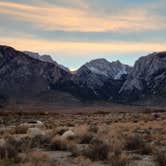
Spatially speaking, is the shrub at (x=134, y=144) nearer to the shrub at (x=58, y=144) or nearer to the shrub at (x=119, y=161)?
the shrub at (x=58, y=144)

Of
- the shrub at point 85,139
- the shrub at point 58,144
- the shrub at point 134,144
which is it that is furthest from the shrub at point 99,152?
the shrub at point 85,139

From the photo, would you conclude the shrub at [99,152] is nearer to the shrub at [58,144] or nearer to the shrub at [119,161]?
the shrub at [119,161]

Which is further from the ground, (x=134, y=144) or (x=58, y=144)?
(x=134, y=144)

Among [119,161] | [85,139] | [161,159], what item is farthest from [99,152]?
[85,139]

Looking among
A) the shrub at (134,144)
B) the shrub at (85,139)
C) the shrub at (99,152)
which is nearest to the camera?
the shrub at (99,152)

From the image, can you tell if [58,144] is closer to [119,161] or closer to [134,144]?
[134,144]

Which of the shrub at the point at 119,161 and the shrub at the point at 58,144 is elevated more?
the shrub at the point at 119,161

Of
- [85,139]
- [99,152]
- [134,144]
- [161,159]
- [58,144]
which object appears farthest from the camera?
[85,139]

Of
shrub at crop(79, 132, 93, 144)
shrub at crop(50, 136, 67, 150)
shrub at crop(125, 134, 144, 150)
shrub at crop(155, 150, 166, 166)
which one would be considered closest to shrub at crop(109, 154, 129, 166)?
shrub at crop(155, 150, 166, 166)

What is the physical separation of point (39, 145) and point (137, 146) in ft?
14.8

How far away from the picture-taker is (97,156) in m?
17.7

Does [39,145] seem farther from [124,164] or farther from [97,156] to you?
[124,164]

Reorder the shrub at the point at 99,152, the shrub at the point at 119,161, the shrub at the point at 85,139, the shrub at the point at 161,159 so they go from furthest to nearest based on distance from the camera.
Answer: the shrub at the point at 85,139, the shrub at the point at 99,152, the shrub at the point at 161,159, the shrub at the point at 119,161

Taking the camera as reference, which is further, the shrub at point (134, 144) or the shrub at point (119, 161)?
the shrub at point (134, 144)
